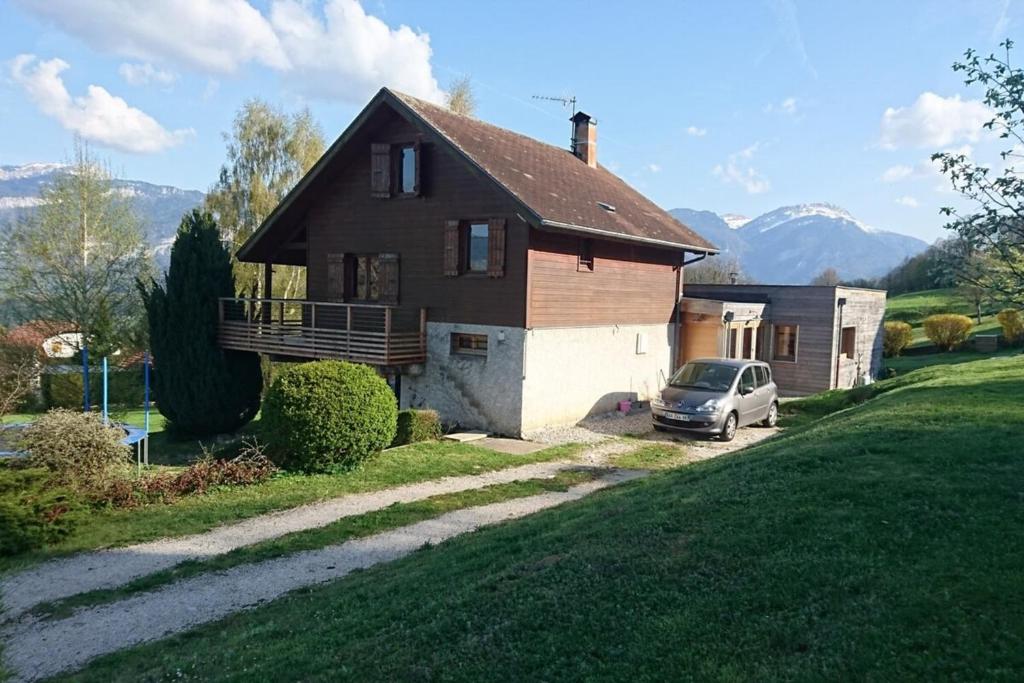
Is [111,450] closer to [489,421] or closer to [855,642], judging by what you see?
[489,421]

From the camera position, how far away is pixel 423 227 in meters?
19.2

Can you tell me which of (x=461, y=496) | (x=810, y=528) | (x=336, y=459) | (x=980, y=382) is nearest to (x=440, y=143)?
(x=336, y=459)

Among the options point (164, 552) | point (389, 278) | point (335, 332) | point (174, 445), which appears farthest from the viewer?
point (174, 445)

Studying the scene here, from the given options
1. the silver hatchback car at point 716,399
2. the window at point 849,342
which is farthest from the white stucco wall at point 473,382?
the window at point 849,342

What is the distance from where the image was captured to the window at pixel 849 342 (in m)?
26.4

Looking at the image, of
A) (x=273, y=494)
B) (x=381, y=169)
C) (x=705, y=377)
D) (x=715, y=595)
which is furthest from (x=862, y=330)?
(x=715, y=595)

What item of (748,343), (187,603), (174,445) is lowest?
(174,445)

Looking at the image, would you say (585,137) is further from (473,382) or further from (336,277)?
(473,382)

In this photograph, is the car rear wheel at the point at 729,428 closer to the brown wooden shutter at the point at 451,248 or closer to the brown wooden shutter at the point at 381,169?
the brown wooden shutter at the point at 451,248

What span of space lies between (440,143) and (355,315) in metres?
5.84

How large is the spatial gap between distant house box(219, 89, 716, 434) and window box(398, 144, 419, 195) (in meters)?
0.05

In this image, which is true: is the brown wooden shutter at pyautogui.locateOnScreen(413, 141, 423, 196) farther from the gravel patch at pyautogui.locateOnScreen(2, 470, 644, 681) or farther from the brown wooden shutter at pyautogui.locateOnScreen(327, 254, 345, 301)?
the gravel patch at pyautogui.locateOnScreen(2, 470, 644, 681)

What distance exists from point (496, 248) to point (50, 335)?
23.9 meters

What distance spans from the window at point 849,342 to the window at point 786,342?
214cm
